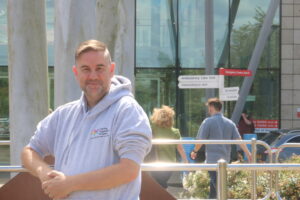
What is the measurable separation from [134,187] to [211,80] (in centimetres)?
937

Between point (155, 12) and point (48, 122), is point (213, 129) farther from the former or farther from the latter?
point (155, 12)

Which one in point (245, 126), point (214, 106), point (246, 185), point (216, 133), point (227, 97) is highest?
point (214, 106)

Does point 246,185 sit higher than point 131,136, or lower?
lower

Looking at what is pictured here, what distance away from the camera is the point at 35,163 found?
3098 mm

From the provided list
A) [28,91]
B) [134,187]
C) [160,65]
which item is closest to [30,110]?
[28,91]

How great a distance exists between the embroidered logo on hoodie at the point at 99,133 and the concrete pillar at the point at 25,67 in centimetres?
349

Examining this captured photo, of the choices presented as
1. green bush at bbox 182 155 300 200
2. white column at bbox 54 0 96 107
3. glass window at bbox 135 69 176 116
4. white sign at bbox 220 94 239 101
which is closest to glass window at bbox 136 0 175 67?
glass window at bbox 135 69 176 116

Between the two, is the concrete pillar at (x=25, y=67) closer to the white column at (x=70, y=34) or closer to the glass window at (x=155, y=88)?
the white column at (x=70, y=34)

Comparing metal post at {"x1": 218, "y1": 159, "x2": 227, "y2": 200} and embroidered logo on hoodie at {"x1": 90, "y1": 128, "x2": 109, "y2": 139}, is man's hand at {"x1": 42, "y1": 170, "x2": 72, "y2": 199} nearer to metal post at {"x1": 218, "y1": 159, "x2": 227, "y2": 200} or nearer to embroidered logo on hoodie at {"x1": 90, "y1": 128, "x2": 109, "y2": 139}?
embroidered logo on hoodie at {"x1": 90, "y1": 128, "x2": 109, "y2": 139}

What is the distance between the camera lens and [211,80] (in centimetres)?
1210

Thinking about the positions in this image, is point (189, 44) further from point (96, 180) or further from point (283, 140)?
point (96, 180)

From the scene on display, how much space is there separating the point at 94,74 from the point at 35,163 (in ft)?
1.95

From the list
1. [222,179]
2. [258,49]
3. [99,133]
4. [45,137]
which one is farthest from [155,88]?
[99,133]

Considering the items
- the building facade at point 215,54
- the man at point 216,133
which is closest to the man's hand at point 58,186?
the man at point 216,133
